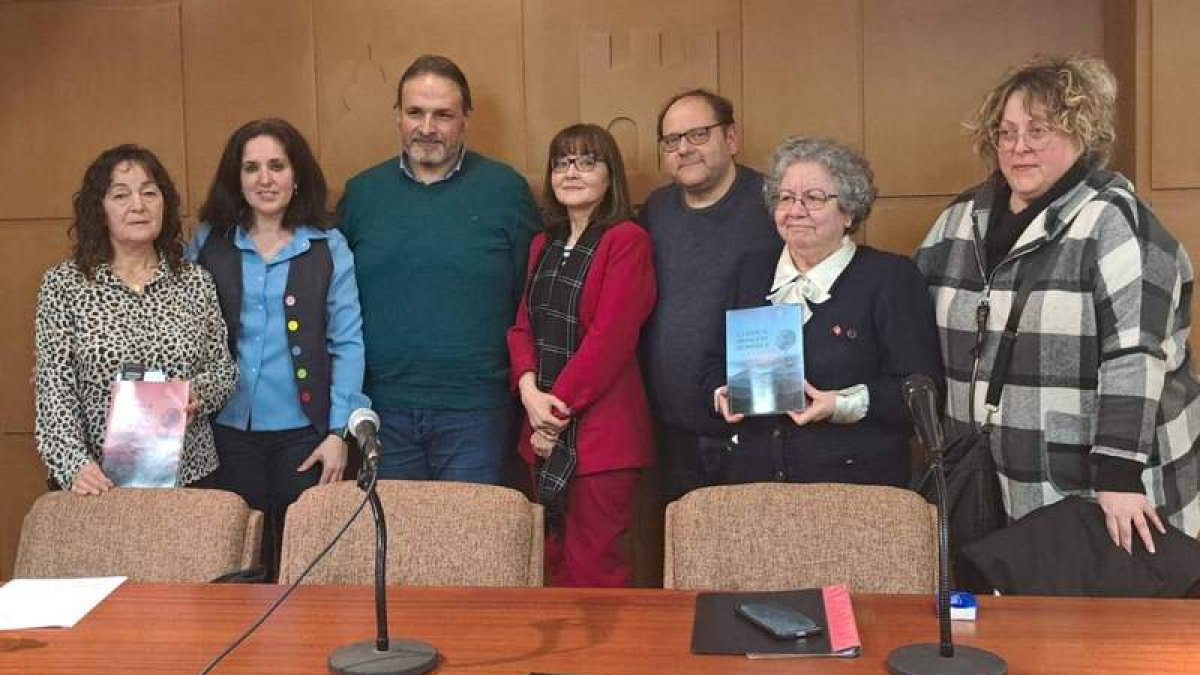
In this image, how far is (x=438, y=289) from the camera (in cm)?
346

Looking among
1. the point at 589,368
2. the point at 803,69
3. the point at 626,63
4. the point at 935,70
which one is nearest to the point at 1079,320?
the point at 589,368

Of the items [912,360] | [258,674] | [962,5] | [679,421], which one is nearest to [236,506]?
[258,674]

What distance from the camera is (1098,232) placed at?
8.59 feet

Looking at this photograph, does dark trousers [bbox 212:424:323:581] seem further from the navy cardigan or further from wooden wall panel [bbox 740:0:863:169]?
wooden wall panel [bbox 740:0:863:169]

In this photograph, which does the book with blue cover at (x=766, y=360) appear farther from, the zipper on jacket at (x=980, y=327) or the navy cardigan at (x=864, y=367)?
the zipper on jacket at (x=980, y=327)

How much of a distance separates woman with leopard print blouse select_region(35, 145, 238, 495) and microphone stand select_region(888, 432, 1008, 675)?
208 cm

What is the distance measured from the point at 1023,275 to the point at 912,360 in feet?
1.09

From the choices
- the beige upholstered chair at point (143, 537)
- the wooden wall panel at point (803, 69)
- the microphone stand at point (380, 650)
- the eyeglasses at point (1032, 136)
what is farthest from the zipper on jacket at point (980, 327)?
the beige upholstered chair at point (143, 537)

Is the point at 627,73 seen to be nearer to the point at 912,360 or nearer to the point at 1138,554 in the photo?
the point at 912,360

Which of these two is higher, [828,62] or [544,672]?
[828,62]

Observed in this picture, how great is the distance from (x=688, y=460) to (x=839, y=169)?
3.18 ft

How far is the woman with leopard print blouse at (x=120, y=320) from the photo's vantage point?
317cm

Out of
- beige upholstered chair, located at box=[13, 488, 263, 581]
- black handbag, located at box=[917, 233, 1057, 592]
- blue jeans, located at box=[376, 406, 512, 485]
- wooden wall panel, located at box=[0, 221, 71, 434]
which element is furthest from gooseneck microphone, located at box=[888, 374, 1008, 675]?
wooden wall panel, located at box=[0, 221, 71, 434]

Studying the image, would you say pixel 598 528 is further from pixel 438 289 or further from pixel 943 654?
pixel 943 654
